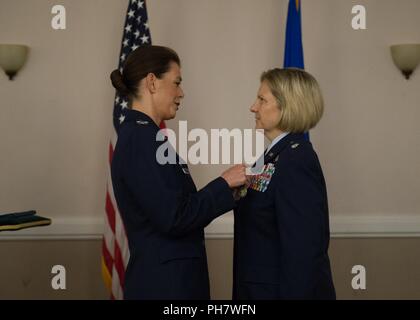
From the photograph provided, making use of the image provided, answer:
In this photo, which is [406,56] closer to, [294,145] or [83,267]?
[294,145]

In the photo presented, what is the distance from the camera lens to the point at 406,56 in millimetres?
4125

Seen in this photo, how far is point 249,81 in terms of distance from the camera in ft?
13.7

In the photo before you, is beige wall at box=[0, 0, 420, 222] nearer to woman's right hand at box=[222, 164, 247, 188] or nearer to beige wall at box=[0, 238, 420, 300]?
beige wall at box=[0, 238, 420, 300]

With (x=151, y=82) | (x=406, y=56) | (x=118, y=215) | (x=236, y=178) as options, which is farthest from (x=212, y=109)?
(x=236, y=178)

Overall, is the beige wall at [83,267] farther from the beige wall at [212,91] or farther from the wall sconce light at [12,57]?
the wall sconce light at [12,57]

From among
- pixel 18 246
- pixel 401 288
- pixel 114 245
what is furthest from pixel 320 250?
pixel 18 246

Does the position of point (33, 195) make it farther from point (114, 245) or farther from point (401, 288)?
point (401, 288)

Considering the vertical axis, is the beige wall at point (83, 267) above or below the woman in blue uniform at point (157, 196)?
below

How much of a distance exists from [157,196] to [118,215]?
5.92 ft

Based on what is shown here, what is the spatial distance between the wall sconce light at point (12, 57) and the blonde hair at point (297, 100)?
229cm

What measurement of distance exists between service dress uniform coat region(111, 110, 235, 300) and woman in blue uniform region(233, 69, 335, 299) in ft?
0.46

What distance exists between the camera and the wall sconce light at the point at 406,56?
4.11 meters

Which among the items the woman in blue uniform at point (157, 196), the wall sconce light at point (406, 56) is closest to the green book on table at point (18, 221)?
the woman in blue uniform at point (157, 196)

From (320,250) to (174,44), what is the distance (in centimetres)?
235
